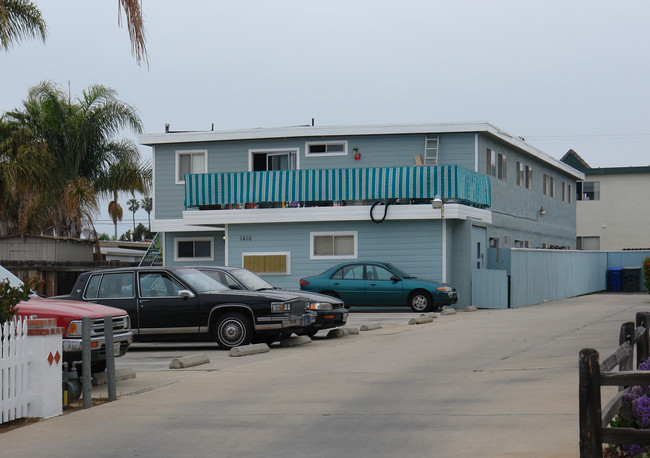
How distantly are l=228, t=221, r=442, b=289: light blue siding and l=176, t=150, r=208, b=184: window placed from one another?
3754mm

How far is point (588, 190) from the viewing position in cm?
5500

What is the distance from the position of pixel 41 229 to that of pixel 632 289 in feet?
84.4

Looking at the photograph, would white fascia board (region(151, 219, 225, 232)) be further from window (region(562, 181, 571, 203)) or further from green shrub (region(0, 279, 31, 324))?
green shrub (region(0, 279, 31, 324))

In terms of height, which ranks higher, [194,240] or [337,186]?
[337,186]

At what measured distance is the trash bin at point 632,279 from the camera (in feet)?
139

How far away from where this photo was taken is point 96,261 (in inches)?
1457

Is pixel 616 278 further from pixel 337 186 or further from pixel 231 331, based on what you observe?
pixel 231 331

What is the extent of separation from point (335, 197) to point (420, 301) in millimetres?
5098

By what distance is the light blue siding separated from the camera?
30969 millimetres

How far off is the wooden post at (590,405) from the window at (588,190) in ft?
165

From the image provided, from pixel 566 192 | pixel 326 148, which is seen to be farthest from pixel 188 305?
pixel 566 192

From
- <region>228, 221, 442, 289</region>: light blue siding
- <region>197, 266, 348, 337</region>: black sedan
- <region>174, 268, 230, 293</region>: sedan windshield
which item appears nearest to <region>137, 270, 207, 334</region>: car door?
<region>174, 268, 230, 293</region>: sedan windshield

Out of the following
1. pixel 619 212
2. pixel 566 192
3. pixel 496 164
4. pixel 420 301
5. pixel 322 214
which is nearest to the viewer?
pixel 420 301

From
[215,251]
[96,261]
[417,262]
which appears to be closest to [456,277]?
[417,262]
